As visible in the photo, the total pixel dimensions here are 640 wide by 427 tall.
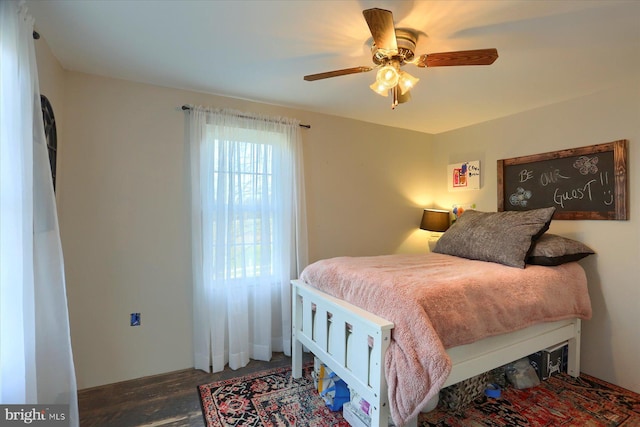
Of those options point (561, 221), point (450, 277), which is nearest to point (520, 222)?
point (561, 221)

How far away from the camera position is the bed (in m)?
1.36

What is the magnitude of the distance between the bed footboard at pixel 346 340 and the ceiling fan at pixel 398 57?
1272mm

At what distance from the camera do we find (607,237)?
2.28 m

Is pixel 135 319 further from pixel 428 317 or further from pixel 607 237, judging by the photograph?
pixel 607 237

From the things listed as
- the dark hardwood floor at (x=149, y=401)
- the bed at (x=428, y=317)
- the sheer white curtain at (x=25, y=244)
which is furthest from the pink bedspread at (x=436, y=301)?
the sheer white curtain at (x=25, y=244)

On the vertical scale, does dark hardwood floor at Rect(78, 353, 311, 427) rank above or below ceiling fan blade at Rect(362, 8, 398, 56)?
below

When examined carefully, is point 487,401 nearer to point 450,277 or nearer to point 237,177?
point 450,277

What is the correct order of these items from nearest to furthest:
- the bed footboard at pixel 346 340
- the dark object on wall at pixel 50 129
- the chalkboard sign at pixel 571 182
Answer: the bed footboard at pixel 346 340 → the dark object on wall at pixel 50 129 → the chalkboard sign at pixel 571 182

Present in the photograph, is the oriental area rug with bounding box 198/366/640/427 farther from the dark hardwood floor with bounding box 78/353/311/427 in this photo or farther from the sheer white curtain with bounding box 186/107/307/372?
the sheer white curtain with bounding box 186/107/307/372

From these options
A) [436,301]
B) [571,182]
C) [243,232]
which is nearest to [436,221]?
[571,182]

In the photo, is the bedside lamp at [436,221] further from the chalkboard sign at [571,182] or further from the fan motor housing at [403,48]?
the fan motor housing at [403,48]
